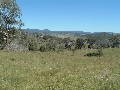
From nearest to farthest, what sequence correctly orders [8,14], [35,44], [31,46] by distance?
[8,14] → [31,46] → [35,44]

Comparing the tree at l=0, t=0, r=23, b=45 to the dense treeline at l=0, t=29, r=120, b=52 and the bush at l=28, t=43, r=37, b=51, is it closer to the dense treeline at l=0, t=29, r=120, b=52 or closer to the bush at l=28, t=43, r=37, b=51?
the dense treeline at l=0, t=29, r=120, b=52

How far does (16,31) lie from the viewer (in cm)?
7312

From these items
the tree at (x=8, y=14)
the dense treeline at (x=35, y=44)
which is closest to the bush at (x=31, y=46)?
the dense treeline at (x=35, y=44)

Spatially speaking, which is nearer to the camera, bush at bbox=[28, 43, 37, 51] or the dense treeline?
the dense treeline

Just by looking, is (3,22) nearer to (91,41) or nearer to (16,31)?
(16,31)

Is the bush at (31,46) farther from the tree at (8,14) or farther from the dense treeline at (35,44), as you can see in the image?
the tree at (8,14)

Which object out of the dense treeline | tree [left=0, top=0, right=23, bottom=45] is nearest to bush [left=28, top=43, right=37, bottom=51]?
the dense treeline

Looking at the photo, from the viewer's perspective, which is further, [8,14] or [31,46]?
[31,46]

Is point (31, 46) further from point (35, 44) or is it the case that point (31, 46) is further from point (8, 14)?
point (8, 14)

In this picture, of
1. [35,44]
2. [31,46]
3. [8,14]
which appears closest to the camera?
[8,14]

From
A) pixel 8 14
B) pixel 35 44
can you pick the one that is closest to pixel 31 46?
pixel 35 44

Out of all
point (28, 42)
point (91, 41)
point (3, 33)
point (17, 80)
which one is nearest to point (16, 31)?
point (3, 33)

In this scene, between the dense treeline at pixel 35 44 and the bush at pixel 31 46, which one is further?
the bush at pixel 31 46

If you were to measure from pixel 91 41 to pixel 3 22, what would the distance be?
4757 inches
